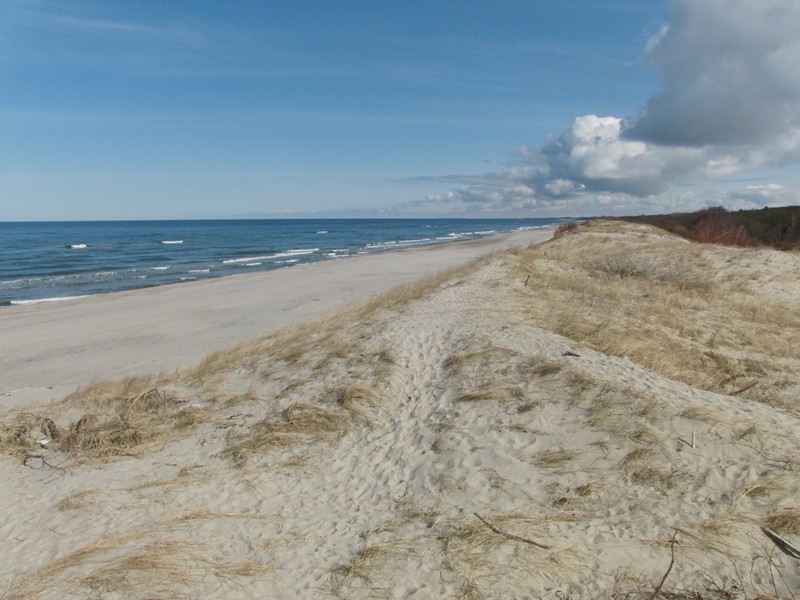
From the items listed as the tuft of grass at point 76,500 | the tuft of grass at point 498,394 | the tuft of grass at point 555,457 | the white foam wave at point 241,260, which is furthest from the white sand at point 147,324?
the white foam wave at point 241,260

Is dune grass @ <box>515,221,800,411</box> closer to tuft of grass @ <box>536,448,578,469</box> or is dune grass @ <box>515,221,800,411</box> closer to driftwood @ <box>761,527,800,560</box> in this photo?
tuft of grass @ <box>536,448,578,469</box>

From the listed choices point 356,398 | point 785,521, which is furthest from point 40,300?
point 785,521

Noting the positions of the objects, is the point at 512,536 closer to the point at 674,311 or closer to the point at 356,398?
the point at 356,398

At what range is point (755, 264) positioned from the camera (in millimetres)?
15992

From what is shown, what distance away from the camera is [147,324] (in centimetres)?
1684

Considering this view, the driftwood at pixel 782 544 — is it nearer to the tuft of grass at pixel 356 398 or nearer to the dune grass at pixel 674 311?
the dune grass at pixel 674 311

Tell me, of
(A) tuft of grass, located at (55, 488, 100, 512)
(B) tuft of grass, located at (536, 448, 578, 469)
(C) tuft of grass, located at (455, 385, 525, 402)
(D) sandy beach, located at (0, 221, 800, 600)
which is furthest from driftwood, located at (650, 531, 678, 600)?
(A) tuft of grass, located at (55, 488, 100, 512)

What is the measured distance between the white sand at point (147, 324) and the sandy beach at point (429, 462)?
0.90ft

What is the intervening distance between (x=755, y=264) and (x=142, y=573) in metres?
17.3

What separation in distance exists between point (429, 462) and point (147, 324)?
13.4 meters

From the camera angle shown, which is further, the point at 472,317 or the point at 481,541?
the point at 472,317

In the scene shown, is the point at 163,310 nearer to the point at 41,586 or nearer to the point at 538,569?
the point at 41,586

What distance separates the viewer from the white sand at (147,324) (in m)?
12.0

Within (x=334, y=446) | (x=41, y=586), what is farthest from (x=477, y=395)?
(x=41, y=586)
